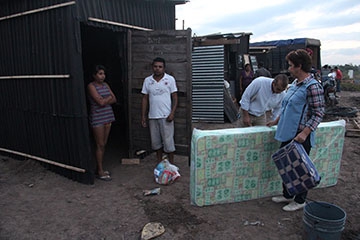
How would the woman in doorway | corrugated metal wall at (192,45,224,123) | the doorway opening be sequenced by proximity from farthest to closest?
corrugated metal wall at (192,45,224,123) < the doorway opening < the woman in doorway

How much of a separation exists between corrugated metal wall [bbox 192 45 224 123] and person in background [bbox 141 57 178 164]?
4.66 metres

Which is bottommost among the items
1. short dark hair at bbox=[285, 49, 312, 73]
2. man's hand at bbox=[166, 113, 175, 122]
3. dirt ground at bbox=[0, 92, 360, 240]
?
dirt ground at bbox=[0, 92, 360, 240]

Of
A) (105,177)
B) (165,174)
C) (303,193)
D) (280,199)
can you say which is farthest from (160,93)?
(303,193)

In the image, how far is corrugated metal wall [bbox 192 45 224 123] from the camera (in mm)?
9250

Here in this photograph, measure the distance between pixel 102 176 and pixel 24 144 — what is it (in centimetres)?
180

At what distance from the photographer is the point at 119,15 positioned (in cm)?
508

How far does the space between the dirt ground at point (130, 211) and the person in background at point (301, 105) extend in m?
1.05

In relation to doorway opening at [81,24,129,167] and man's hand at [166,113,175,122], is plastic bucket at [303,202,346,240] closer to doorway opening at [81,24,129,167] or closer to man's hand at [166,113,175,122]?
A: man's hand at [166,113,175,122]

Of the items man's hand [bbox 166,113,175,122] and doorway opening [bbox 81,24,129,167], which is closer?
man's hand [bbox 166,113,175,122]

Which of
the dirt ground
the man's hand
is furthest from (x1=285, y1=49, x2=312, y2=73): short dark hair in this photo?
the man's hand

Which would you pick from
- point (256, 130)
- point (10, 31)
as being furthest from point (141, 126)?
point (10, 31)

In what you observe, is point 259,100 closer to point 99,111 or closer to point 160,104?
point 160,104

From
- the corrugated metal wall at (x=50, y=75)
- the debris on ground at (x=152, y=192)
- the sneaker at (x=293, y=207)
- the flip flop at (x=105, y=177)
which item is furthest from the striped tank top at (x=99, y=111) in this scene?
the sneaker at (x=293, y=207)

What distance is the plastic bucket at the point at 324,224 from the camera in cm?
288
